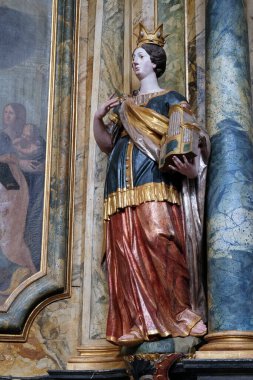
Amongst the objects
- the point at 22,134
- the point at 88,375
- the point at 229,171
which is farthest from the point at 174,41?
the point at 88,375

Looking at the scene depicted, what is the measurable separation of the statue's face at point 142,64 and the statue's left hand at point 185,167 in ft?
Result: 2.81

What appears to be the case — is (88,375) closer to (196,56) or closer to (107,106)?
(107,106)

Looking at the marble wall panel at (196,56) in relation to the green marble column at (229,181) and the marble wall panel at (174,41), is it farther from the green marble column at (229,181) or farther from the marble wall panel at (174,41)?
the green marble column at (229,181)

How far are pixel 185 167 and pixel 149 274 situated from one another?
654 millimetres

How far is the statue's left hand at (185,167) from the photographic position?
4.76m

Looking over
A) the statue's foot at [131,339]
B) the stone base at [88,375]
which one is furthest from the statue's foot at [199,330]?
the stone base at [88,375]

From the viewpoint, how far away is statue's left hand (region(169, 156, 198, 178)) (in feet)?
15.6

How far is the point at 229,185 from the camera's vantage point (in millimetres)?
4848

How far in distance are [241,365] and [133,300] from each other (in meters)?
0.80

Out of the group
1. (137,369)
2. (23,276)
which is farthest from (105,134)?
(137,369)

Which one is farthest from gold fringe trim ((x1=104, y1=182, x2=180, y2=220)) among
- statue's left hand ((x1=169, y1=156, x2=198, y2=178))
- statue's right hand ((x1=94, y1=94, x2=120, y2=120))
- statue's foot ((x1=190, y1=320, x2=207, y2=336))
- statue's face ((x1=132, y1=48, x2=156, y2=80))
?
statue's face ((x1=132, y1=48, x2=156, y2=80))

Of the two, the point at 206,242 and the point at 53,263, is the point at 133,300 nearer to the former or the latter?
the point at 206,242

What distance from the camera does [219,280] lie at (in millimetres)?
4664

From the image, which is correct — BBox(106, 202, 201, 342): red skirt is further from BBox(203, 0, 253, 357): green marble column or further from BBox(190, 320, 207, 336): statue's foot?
BBox(203, 0, 253, 357): green marble column
